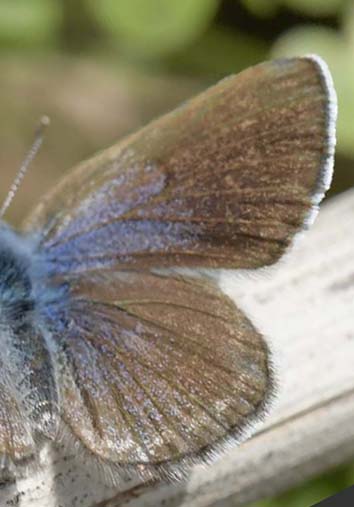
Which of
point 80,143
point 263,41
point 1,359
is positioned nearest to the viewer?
point 1,359

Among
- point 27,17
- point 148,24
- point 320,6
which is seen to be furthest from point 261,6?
point 27,17

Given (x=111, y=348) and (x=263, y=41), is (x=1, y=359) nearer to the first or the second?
(x=111, y=348)

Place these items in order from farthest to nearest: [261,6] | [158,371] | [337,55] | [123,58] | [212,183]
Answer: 1. [123,58]
2. [261,6]
3. [337,55]
4. [212,183]
5. [158,371]

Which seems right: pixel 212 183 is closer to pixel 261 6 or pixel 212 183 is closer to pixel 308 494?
pixel 308 494

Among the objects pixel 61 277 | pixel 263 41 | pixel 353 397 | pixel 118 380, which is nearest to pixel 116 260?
pixel 61 277

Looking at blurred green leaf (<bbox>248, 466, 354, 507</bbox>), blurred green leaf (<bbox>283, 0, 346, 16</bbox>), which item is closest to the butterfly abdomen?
blurred green leaf (<bbox>248, 466, 354, 507</bbox>)

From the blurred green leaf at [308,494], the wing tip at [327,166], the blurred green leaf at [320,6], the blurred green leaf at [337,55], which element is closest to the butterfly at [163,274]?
the wing tip at [327,166]

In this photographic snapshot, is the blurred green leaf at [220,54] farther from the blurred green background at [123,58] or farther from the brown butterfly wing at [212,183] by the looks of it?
the brown butterfly wing at [212,183]
